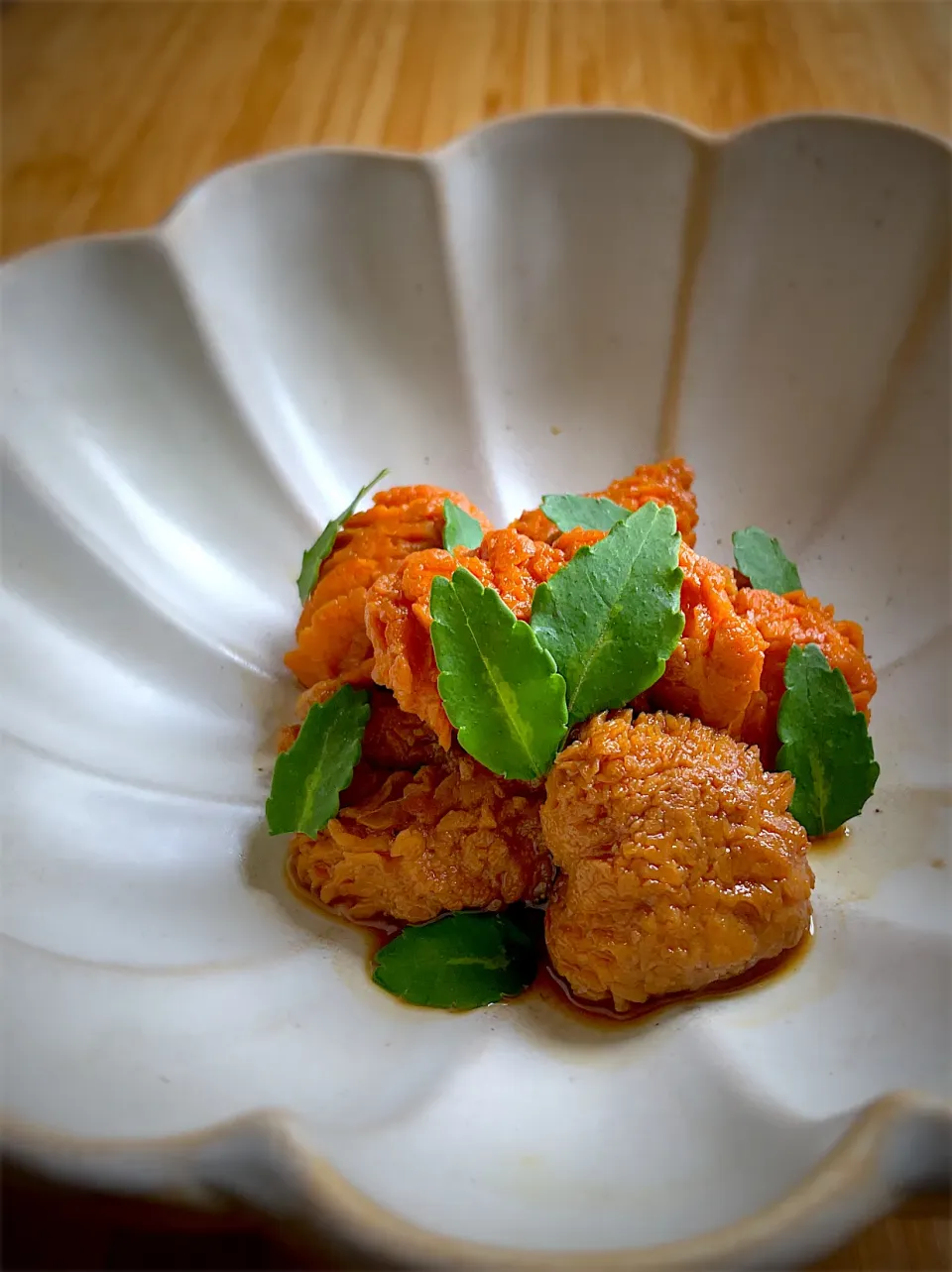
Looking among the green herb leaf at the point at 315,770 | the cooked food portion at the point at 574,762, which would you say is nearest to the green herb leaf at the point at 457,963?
the cooked food portion at the point at 574,762

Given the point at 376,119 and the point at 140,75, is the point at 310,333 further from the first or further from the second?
the point at 140,75

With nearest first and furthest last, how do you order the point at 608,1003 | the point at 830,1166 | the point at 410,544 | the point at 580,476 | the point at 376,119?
the point at 830,1166
the point at 608,1003
the point at 410,544
the point at 580,476
the point at 376,119

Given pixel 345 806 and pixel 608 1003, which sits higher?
pixel 345 806

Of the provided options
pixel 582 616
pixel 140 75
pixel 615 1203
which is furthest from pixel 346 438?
pixel 140 75

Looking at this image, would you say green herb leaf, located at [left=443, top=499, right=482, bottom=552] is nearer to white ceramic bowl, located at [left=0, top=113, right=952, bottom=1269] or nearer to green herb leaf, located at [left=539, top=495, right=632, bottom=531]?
green herb leaf, located at [left=539, top=495, right=632, bottom=531]

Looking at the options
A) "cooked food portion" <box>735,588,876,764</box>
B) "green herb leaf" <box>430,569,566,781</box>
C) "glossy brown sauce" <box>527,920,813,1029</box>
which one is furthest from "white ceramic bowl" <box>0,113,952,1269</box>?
"green herb leaf" <box>430,569,566,781</box>

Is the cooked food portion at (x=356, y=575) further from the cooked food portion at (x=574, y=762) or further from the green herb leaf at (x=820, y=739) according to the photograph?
the green herb leaf at (x=820, y=739)

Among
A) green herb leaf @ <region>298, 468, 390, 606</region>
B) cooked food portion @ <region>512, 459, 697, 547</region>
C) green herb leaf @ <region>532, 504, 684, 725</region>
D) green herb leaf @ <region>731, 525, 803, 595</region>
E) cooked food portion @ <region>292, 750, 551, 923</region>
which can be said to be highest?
green herb leaf @ <region>298, 468, 390, 606</region>

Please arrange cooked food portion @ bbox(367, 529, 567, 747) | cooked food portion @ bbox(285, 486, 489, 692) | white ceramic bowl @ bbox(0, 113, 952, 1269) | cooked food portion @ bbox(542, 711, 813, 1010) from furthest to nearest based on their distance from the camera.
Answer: cooked food portion @ bbox(285, 486, 489, 692) < cooked food portion @ bbox(367, 529, 567, 747) < cooked food portion @ bbox(542, 711, 813, 1010) < white ceramic bowl @ bbox(0, 113, 952, 1269)
